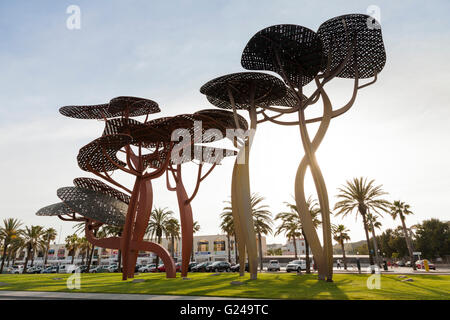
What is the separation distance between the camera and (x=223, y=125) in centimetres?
2508

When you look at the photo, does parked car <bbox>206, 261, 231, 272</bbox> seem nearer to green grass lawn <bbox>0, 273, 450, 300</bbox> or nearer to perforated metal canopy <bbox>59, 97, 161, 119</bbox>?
green grass lawn <bbox>0, 273, 450, 300</bbox>

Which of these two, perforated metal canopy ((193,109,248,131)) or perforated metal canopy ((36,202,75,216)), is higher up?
perforated metal canopy ((193,109,248,131))

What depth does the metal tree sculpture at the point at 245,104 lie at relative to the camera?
21.5 metres

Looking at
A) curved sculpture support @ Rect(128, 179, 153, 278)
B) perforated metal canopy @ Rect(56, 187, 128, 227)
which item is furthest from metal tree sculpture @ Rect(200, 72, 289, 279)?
perforated metal canopy @ Rect(56, 187, 128, 227)

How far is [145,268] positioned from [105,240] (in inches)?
885

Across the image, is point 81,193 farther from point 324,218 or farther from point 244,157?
point 324,218

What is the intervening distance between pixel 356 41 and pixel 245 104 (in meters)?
10.4

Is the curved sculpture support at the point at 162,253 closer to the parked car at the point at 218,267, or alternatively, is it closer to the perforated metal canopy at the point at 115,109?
the perforated metal canopy at the point at 115,109

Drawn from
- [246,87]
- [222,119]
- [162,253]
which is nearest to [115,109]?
[222,119]

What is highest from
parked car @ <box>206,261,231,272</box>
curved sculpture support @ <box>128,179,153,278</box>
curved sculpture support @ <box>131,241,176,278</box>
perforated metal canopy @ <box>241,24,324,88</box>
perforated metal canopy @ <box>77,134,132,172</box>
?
perforated metal canopy @ <box>241,24,324,88</box>

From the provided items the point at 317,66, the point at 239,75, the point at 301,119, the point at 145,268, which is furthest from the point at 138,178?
the point at 145,268

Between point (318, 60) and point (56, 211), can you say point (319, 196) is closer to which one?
point (318, 60)

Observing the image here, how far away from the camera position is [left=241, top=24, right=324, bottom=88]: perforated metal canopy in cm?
2058

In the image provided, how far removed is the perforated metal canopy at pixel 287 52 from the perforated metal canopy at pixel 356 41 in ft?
4.48
